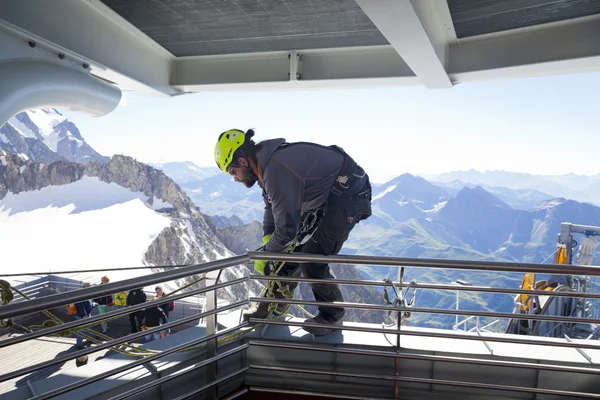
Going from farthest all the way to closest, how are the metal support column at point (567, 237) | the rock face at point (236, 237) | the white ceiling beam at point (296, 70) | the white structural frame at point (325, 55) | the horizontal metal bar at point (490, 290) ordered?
the rock face at point (236, 237) → the metal support column at point (567, 237) → the white ceiling beam at point (296, 70) → the white structural frame at point (325, 55) → the horizontal metal bar at point (490, 290)

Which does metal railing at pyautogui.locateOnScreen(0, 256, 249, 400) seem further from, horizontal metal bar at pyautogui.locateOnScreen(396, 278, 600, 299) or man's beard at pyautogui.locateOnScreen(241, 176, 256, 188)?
horizontal metal bar at pyautogui.locateOnScreen(396, 278, 600, 299)

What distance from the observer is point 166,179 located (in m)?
55.5

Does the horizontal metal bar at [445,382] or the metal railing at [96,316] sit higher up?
the metal railing at [96,316]

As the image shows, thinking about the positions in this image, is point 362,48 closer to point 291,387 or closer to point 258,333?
point 258,333

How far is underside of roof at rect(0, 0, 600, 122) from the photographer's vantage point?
10.6ft

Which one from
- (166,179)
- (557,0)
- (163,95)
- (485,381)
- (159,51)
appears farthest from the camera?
(166,179)

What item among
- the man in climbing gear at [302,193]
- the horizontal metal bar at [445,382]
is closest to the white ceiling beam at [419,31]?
the man in climbing gear at [302,193]

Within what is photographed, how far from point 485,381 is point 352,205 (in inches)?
56.3

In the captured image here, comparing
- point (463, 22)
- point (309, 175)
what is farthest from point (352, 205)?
point (463, 22)

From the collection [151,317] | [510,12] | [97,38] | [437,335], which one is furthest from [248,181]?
[151,317]

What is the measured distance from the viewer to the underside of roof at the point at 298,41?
10.6 feet

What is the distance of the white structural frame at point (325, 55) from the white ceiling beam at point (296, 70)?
11 millimetres

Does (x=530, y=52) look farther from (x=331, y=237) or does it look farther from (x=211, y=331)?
(x=211, y=331)

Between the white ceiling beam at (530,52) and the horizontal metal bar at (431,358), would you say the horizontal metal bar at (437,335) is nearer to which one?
the horizontal metal bar at (431,358)
